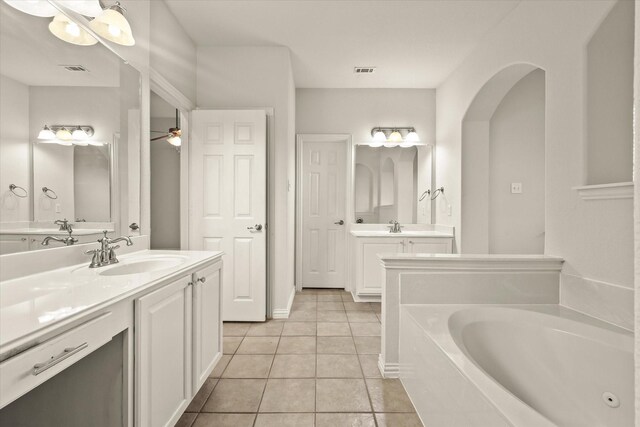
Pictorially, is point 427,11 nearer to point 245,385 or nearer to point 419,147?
point 419,147

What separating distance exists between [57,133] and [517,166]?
388 cm

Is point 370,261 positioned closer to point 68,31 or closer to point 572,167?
point 572,167

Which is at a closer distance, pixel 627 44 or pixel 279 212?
pixel 627 44

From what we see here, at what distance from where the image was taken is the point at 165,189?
2.90 m

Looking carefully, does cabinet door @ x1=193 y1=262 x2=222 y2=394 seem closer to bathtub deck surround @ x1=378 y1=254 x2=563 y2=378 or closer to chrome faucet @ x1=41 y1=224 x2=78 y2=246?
chrome faucet @ x1=41 y1=224 x2=78 y2=246

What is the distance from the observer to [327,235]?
4312 mm

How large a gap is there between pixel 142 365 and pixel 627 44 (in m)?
2.70

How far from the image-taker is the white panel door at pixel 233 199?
2932mm

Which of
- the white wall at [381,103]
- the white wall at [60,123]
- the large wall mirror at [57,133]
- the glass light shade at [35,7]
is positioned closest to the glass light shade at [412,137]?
the white wall at [381,103]

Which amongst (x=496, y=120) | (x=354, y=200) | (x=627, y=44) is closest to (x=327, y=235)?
(x=354, y=200)

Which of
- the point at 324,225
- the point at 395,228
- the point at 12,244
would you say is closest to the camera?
the point at 12,244

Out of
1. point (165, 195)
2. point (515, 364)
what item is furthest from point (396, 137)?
point (515, 364)

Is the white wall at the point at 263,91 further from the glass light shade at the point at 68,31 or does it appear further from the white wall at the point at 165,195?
the glass light shade at the point at 68,31

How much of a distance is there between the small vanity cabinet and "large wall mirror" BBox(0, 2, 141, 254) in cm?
60
